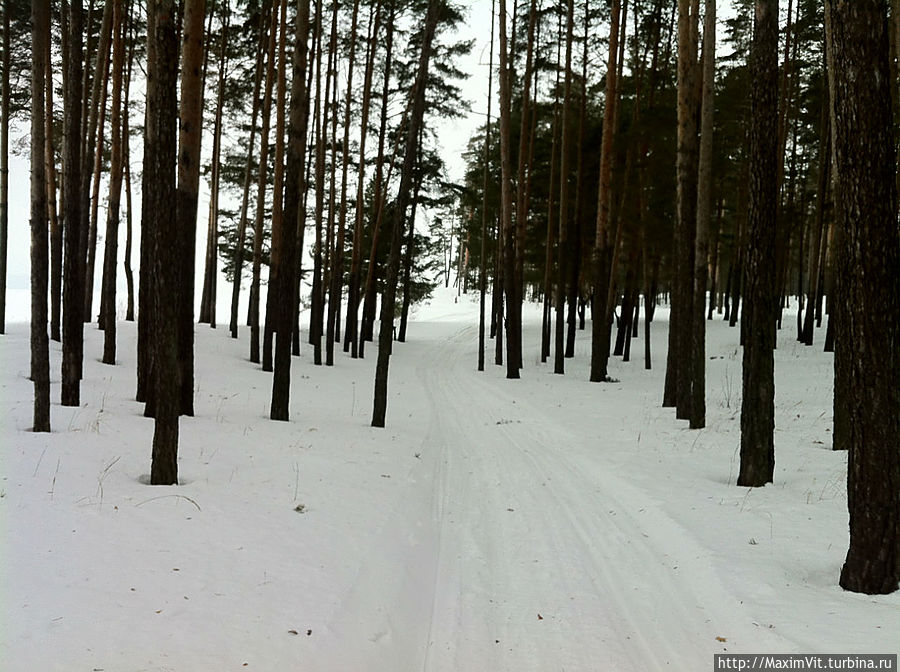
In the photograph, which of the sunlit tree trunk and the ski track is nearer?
the ski track

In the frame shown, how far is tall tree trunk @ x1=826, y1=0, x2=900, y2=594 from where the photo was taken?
405 centimetres

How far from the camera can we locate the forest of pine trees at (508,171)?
4.18 m

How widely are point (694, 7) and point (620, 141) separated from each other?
745cm

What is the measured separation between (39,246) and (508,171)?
522 inches

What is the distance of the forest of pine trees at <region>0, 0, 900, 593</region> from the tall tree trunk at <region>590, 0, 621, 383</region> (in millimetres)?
74

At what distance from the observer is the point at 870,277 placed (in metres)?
4.10

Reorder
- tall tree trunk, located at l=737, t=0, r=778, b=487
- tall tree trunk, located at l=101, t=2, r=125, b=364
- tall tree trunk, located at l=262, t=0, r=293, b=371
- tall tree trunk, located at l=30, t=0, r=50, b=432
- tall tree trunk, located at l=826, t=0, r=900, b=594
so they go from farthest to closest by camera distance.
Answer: tall tree trunk, located at l=262, t=0, r=293, b=371, tall tree trunk, located at l=101, t=2, r=125, b=364, tall tree trunk, located at l=30, t=0, r=50, b=432, tall tree trunk, located at l=737, t=0, r=778, b=487, tall tree trunk, located at l=826, t=0, r=900, b=594

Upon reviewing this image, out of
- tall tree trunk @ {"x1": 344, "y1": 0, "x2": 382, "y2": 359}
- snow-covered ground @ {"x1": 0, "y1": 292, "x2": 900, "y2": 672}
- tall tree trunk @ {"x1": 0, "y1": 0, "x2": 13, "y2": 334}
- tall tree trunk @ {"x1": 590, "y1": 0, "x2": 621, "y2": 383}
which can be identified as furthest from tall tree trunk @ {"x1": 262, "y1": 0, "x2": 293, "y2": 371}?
tall tree trunk @ {"x1": 590, "y1": 0, "x2": 621, "y2": 383}

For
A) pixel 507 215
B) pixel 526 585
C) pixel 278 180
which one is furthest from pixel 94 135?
pixel 526 585

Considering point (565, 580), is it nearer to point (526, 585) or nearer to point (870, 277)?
point (526, 585)

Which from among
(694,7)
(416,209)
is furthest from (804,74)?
(416,209)

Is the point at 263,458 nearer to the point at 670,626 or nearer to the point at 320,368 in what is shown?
the point at 670,626

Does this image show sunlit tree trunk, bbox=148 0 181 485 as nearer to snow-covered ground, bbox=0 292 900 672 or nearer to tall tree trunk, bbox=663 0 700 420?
snow-covered ground, bbox=0 292 900 672

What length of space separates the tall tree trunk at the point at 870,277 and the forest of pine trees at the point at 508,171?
14mm
